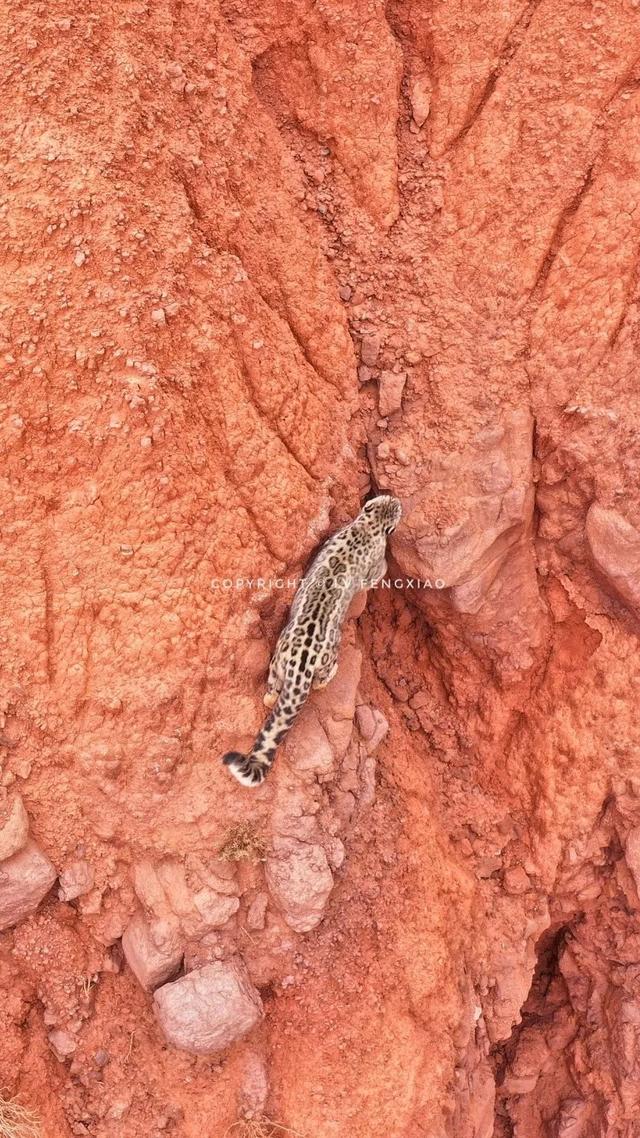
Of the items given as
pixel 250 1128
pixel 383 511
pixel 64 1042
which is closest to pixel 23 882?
pixel 64 1042

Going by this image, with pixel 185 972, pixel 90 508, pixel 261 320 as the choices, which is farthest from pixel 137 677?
pixel 261 320

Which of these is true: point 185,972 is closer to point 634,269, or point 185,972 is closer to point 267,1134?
point 267,1134

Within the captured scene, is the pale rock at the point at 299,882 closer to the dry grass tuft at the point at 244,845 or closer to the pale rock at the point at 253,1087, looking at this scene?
the dry grass tuft at the point at 244,845

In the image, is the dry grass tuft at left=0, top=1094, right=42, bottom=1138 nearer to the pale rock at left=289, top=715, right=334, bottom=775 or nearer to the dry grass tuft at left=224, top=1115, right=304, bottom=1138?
the dry grass tuft at left=224, top=1115, right=304, bottom=1138

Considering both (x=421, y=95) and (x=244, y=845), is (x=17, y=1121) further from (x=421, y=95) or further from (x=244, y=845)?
(x=421, y=95)

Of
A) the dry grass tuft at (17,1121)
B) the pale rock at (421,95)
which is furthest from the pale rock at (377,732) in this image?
the pale rock at (421,95)

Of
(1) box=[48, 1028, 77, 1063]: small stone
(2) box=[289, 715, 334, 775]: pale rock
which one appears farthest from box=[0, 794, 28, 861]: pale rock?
(2) box=[289, 715, 334, 775]: pale rock
